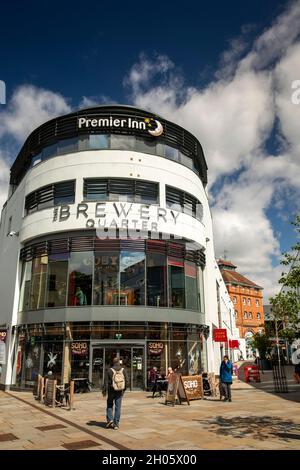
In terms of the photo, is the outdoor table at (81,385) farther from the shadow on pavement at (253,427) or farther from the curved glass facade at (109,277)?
the shadow on pavement at (253,427)

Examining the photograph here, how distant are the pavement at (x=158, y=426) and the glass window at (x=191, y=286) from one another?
24.1 feet

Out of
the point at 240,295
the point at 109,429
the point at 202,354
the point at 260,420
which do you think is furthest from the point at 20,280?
the point at 240,295

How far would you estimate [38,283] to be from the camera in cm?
2269

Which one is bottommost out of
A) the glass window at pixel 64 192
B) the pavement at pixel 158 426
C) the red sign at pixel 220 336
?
the pavement at pixel 158 426

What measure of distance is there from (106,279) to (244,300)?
7427cm

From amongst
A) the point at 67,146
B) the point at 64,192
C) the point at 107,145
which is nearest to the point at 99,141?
the point at 107,145

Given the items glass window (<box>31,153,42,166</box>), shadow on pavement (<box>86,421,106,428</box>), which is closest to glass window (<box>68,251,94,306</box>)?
glass window (<box>31,153,42,166</box>)

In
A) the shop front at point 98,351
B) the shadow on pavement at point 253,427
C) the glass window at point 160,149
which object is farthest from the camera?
the glass window at point 160,149

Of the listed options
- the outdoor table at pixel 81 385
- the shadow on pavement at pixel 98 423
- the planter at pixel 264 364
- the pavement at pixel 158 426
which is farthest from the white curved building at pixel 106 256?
the planter at pixel 264 364

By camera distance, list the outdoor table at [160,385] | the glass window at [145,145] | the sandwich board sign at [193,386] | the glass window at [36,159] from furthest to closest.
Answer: the glass window at [36,159] → the glass window at [145,145] → the outdoor table at [160,385] → the sandwich board sign at [193,386]

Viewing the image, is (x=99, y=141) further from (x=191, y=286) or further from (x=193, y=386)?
(x=193, y=386)

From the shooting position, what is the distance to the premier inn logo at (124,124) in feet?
77.4

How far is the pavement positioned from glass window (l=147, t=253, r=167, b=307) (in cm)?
600

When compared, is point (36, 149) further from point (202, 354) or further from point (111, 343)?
point (202, 354)
